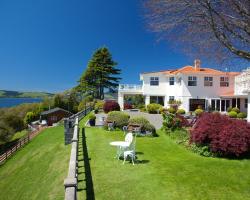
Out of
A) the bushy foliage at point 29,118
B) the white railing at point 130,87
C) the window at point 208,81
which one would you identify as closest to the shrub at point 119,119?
the window at point 208,81

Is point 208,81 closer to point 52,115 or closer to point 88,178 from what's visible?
point 52,115

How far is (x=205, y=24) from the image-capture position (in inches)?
305

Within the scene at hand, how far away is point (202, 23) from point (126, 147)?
663cm

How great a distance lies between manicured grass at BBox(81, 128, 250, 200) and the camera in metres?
8.20

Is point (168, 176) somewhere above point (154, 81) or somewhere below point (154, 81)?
below

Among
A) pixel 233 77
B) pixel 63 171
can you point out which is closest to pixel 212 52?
pixel 63 171

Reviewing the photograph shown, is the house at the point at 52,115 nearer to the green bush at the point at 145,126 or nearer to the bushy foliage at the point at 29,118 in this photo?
the bushy foliage at the point at 29,118

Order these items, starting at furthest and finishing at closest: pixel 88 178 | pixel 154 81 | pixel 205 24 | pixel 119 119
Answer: pixel 154 81, pixel 119 119, pixel 88 178, pixel 205 24

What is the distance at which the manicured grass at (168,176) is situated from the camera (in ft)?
26.9

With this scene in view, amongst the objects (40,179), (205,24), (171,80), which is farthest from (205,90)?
(205,24)

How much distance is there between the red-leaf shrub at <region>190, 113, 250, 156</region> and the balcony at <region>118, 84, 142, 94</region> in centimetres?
3049

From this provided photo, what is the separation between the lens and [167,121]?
1950 centimetres

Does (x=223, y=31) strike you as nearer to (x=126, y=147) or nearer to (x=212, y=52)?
(x=212, y=52)

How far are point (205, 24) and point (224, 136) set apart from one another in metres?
6.54
